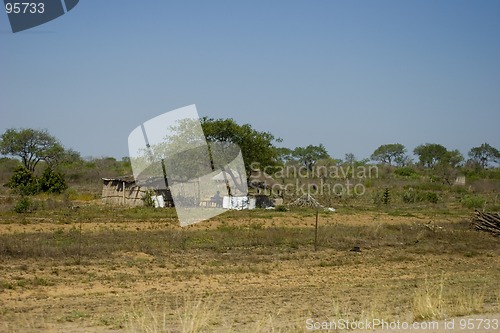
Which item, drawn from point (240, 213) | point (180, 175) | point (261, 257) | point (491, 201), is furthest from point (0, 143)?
point (261, 257)

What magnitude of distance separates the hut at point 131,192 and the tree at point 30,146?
19795 mm

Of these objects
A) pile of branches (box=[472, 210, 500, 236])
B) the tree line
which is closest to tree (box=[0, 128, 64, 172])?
the tree line

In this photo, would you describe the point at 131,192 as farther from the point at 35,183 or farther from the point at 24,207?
the point at 35,183

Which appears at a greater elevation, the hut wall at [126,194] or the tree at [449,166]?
the tree at [449,166]

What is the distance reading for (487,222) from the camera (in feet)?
77.4

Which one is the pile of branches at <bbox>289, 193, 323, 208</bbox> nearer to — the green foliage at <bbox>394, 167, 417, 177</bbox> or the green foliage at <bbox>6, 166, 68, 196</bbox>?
the green foliage at <bbox>6, 166, 68, 196</bbox>

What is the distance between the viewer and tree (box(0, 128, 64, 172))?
52375 mm

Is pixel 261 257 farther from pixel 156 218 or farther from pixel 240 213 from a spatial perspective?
pixel 240 213

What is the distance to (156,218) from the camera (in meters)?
25.8

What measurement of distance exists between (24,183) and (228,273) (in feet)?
91.8

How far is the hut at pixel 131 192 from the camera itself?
33.2m

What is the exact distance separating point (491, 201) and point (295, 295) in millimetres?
30182

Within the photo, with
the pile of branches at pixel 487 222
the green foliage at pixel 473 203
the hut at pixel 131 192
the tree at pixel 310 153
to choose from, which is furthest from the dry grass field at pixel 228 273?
the tree at pixel 310 153

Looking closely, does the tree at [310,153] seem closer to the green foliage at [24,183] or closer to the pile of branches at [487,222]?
the green foliage at [24,183]
